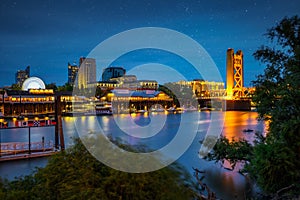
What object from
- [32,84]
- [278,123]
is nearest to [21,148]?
[278,123]

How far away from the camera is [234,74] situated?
63875 mm

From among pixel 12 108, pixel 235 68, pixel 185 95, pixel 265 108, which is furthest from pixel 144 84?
pixel 265 108

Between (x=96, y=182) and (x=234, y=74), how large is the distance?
64217 millimetres

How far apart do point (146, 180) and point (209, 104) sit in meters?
76.0

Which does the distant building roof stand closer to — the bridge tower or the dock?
the bridge tower

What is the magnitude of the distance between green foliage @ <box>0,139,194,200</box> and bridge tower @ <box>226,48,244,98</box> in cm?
6020

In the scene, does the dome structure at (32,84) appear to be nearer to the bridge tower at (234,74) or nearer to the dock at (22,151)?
the bridge tower at (234,74)

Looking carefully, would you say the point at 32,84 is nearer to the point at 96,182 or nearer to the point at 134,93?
the point at 134,93

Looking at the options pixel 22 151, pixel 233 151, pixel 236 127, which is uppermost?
pixel 233 151

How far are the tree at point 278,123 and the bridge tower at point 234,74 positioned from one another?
180 ft

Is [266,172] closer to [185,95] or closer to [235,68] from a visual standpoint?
[235,68]

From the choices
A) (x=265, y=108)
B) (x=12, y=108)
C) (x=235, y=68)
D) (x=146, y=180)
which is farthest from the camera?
(x=235, y=68)

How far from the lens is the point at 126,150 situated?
10.9ft

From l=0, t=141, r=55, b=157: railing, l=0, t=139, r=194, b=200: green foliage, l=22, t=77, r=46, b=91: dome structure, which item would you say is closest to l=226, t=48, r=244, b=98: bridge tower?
l=22, t=77, r=46, b=91: dome structure
